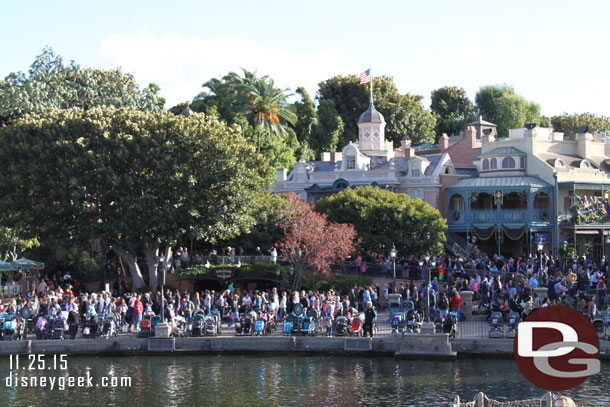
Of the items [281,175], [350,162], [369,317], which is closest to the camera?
[369,317]

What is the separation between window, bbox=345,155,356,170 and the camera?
192 feet

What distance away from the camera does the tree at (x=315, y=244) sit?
140 ft

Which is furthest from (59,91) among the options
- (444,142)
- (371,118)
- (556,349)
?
(556,349)

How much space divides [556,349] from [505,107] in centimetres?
7695

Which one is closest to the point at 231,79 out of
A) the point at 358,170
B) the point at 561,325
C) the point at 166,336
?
the point at 358,170

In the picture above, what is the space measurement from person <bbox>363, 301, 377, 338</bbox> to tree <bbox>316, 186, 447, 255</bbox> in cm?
1518

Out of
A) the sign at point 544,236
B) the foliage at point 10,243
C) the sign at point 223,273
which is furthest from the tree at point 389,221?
the foliage at point 10,243

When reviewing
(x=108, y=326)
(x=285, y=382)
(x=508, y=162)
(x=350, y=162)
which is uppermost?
(x=350, y=162)

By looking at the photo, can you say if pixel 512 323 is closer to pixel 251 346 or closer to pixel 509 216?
pixel 251 346

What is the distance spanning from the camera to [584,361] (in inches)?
995

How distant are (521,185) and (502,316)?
22.9 m

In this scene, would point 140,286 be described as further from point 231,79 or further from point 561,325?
point 231,79

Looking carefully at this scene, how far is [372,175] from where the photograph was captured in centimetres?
5694

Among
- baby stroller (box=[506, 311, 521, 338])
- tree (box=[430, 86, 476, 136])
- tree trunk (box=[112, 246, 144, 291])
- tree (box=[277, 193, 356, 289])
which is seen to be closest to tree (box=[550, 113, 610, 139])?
tree (box=[430, 86, 476, 136])
